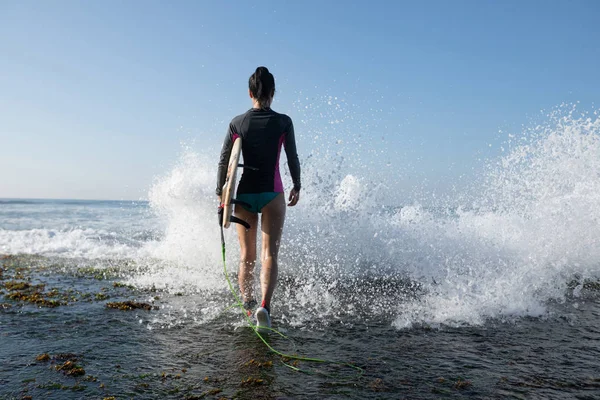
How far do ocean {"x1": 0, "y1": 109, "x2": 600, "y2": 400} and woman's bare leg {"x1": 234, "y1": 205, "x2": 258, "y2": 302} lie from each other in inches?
14.4

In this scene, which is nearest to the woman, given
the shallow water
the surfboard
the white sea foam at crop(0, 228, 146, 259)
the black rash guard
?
the black rash guard

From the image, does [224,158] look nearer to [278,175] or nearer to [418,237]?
[278,175]

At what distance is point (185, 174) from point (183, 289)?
4482mm

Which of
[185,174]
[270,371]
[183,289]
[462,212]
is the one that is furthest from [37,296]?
[462,212]

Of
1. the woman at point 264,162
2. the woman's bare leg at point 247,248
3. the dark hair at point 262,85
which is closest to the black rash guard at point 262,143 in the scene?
the woman at point 264,162

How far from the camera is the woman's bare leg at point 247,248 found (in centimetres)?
433

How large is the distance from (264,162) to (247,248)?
96 centimetres

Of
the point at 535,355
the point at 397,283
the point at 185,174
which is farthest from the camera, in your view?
the point at 185,174

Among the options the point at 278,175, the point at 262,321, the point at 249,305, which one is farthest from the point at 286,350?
the point at 278,175

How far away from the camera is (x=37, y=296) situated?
5.18 metres

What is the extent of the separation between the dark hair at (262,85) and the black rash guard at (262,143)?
0.41 ft

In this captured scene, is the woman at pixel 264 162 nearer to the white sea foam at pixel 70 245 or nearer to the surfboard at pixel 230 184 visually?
the surfboard at pixel 230 184

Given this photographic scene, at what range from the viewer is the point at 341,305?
5.02 meters

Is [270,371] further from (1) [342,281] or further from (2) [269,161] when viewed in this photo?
(1) [342,281]
